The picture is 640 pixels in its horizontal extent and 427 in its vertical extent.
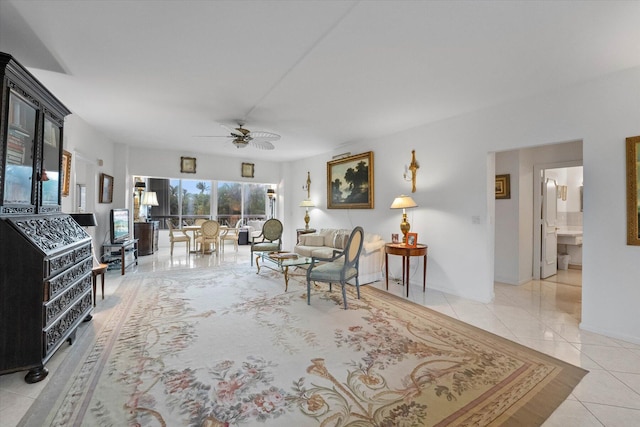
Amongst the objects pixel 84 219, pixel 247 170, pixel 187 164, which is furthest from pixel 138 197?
pixel 84 219

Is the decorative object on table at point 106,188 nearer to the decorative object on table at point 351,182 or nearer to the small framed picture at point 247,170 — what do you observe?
the small framed picture at point 247,170

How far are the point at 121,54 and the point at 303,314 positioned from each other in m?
3.23

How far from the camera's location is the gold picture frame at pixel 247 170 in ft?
27.0

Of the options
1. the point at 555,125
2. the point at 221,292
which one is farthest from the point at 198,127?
the point at 555,125

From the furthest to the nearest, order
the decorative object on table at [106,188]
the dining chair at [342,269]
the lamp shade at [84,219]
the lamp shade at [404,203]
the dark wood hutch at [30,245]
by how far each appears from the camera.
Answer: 1. the decorative object on table at [106,188]
2. the lamp shade at [404,203]
3. the lamp shade at [84,219]
4. the dining chair at [342,269]
5. the dark wood hutch at [30,245]

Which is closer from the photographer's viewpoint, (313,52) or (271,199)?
(313,52)

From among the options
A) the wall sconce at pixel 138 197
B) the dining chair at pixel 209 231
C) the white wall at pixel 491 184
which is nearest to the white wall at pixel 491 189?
the white wall at pixel 491 184

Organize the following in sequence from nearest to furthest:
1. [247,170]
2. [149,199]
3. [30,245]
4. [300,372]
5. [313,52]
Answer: [30,245], [300,372], [313,52], [247,170], [149,199]

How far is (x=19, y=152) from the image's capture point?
7.21ft

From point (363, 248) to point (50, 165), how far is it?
4213 millimetres

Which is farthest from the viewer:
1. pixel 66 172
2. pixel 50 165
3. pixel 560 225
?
pixel 560 225

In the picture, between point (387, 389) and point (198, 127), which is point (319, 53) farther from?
point (198, 127)

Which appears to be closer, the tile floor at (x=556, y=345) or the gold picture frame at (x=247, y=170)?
the tile floor at (x=556, y=345)

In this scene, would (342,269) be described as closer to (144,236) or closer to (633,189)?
(633,189)
